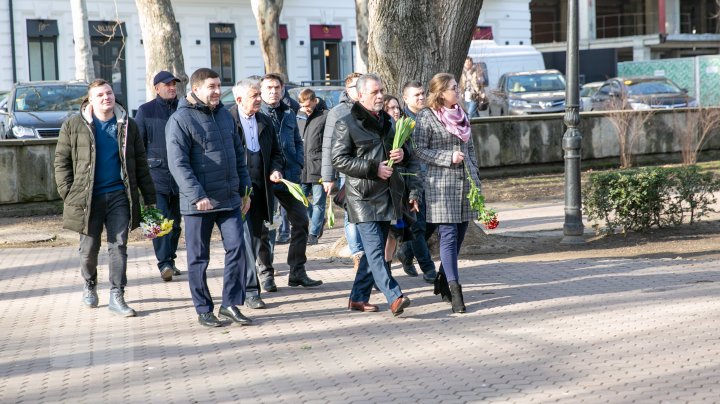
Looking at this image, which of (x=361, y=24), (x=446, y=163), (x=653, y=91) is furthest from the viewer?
(x=653, y=91)

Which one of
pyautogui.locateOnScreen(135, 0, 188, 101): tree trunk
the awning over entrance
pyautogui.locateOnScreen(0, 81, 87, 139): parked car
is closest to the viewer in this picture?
pyautogui.locateOnScreen(135, 0, 188, 101): tree trunk

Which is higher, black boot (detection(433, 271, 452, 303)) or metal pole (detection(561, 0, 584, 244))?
metal pole (detection(561, 0, 584, 244))

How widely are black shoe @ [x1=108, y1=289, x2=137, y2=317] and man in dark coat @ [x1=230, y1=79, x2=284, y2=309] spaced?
919 millimetres

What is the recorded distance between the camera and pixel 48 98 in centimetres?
2092

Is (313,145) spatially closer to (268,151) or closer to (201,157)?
(268,151)

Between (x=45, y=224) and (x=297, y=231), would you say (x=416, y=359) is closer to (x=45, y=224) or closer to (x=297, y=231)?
(x=297, y=231)

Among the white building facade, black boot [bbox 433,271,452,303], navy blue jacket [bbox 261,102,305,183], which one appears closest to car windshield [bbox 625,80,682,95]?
the white building facade

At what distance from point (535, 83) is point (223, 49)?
14.0 metres

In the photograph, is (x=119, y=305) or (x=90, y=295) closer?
(x=119, y=305)

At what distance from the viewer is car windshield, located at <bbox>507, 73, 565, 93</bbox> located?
3030 centimetres

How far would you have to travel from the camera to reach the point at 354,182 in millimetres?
8016

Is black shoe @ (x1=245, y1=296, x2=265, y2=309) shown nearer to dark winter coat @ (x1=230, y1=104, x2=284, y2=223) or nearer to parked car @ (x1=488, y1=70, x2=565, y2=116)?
dark winter coat @ (x1=230, y1=104, x2=284, y2=223)

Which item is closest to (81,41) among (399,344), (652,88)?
(652,88)

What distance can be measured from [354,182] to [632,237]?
16.5ft
